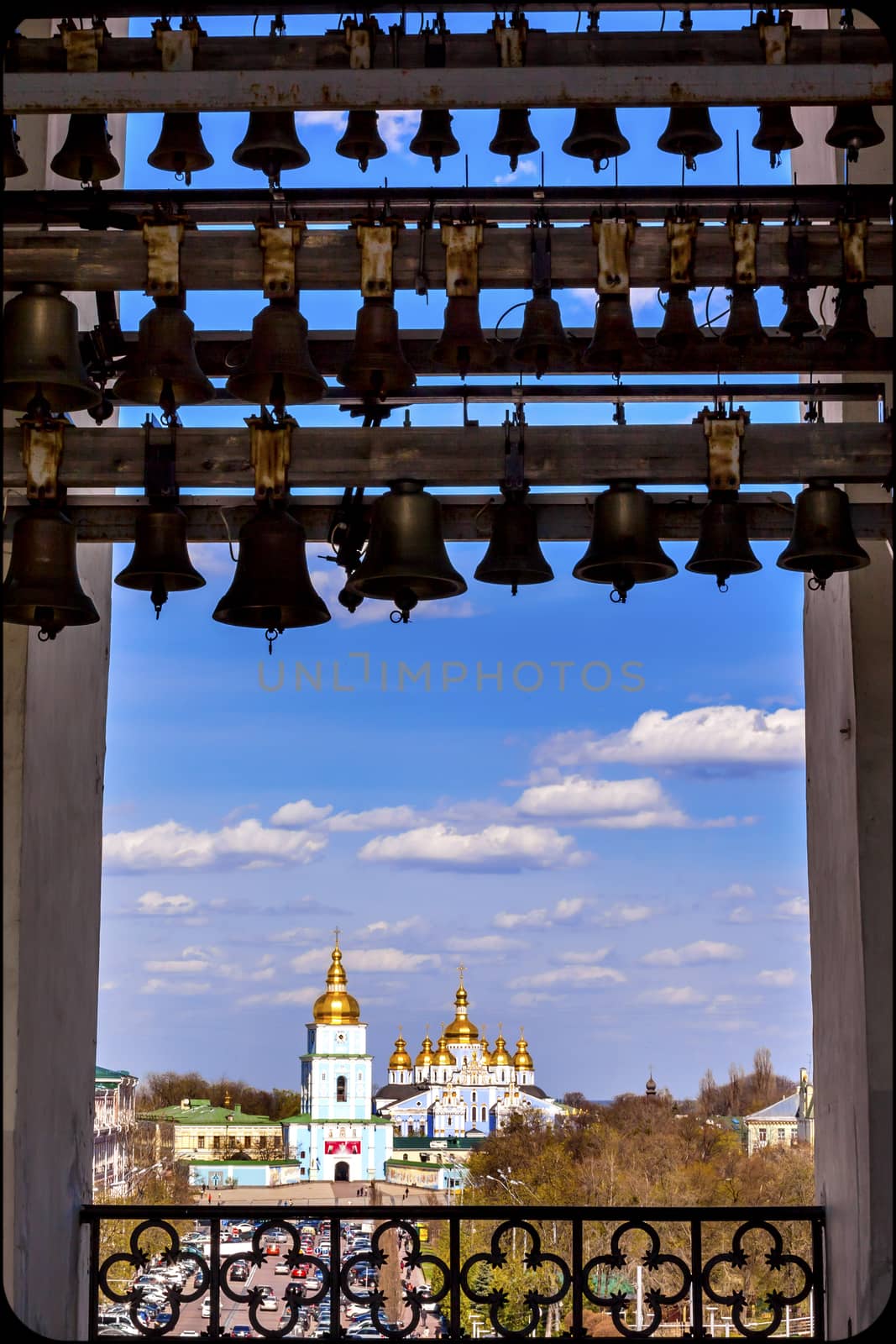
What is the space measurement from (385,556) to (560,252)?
0.73m

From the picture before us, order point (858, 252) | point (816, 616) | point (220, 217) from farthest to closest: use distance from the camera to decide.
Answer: point (816, 616) < point (220, 217) < point (858, 252)

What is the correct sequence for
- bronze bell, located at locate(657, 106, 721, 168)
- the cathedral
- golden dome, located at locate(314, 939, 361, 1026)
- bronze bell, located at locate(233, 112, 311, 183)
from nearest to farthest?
bronze bell, located at locate(233, 112, 311, 183)
bronze bell, located at locate(657, 106, 721, 168)
golden dome, located at locate(314, 939, 361, 1026)
the cathedral

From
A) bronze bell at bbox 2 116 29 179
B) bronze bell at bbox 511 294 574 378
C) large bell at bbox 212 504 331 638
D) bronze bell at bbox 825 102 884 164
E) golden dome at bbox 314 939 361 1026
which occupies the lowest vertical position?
golden dome at bbox 314 939 361 1026

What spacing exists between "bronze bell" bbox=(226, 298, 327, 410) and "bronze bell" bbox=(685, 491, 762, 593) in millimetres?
936

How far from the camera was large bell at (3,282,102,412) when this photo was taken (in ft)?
10.8

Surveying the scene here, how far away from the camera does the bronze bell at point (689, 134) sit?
14.1 ft

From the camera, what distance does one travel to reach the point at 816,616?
493 cm

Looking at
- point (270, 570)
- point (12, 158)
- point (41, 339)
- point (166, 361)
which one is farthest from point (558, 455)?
point (12, 158)

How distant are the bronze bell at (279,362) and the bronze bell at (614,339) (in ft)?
1.92

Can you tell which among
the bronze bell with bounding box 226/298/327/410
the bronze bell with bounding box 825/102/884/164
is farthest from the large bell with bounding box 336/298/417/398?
the bronze bell with bounding box 825/102/884/164

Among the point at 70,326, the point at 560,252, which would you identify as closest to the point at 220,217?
the point at 70,326

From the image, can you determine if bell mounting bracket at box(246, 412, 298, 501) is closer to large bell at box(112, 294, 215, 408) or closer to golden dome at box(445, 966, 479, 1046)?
large bell at box(112, 294, 215, 408)

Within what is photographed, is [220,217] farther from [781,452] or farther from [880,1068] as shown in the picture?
[880,1068]

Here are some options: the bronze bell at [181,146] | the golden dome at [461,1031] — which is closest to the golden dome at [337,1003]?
the golden dome at [461,1031]
